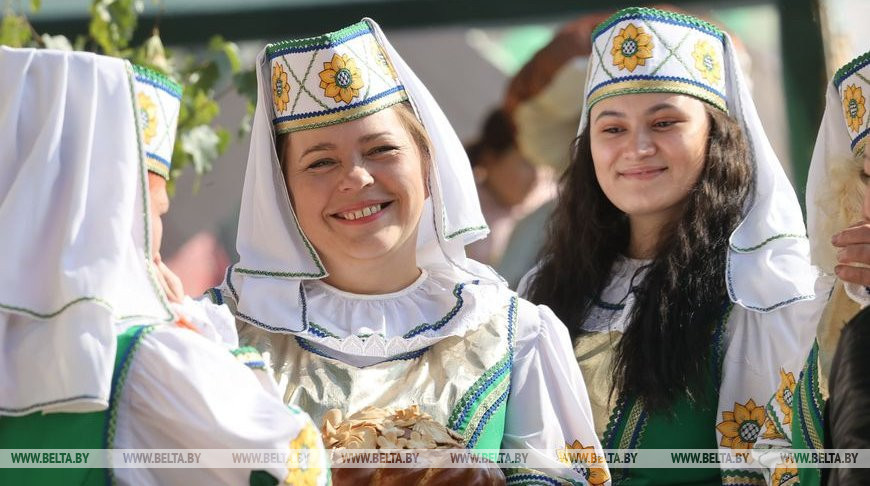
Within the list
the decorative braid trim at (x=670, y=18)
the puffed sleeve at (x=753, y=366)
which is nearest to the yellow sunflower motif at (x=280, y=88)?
the decorative braid trim at (x=670, y=18)

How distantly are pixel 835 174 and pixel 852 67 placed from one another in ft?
1.01

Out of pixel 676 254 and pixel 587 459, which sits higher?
pixel 676 254

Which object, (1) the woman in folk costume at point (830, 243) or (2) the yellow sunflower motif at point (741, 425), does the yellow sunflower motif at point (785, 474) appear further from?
(2) the yellow sunflower motif at point (741, 425)

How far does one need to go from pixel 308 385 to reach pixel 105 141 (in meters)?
1.12

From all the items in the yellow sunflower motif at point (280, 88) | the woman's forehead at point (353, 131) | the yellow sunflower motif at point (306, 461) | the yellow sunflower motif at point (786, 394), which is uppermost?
the yellow sunflower motif at point (280, 88)

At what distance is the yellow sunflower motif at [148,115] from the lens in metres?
3.00

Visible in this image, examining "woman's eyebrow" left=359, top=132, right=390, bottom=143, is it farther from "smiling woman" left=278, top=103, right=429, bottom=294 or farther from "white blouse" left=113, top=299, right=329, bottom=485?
"white blouse" left=113, top=299, right=329, bottom=485

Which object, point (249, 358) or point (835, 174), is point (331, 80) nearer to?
point (249, 358)

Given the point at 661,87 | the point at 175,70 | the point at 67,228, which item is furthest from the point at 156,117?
the point at 175,70

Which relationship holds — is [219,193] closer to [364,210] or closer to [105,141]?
[364,210]

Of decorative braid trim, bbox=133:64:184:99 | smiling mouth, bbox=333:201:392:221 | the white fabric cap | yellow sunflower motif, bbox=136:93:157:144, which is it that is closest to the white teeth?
smiling mouth, bbox=333:201:392:221

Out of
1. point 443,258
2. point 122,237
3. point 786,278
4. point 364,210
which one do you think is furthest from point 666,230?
point 122,237

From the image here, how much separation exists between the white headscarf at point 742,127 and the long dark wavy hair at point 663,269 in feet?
0.23

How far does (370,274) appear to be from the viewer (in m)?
3.78
